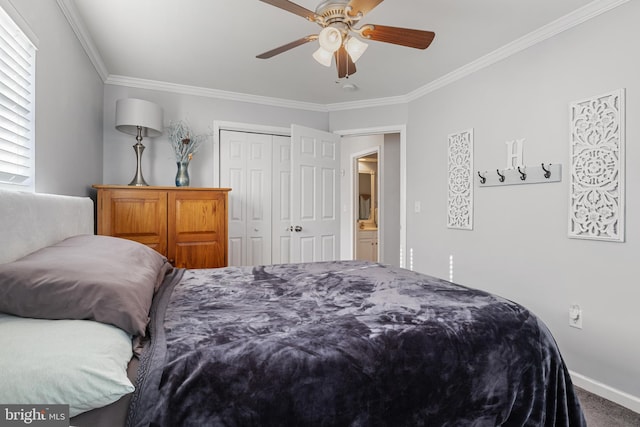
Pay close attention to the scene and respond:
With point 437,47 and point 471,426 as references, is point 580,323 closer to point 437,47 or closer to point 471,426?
point 471,426

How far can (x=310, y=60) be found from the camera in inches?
122

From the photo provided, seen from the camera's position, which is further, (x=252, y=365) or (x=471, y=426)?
(x=471, y=426)

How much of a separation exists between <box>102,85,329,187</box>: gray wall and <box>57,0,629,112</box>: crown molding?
7 cm

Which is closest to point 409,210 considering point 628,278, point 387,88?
point 387,88

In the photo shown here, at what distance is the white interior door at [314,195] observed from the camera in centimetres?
397

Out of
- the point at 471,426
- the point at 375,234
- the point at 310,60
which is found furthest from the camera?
the point at 375,234

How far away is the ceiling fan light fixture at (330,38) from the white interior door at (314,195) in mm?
2030

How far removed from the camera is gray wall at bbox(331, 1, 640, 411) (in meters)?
2.11

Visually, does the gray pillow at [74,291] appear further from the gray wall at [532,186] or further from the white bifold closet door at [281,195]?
the white bifold closet door at [281,195]

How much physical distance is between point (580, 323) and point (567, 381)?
4.24 ft

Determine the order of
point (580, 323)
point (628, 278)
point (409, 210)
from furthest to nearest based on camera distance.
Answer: point (409, 210)
point (580, 323)
point (628, 278)

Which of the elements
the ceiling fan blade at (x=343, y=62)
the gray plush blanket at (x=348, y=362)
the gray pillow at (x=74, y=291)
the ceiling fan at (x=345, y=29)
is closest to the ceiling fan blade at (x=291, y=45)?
the ceiling fan at (x=345, y=29)

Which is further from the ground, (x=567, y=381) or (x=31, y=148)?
(x=31, y=148)

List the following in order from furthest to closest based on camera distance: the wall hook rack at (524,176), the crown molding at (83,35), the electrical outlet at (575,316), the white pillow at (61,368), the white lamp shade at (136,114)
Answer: the white lamp shade at (136,114) → the wall hook rack at (524,176) → the electrical outlet at (575,316) → the crown molding at (83,35) → the white pillow at (61,368)
